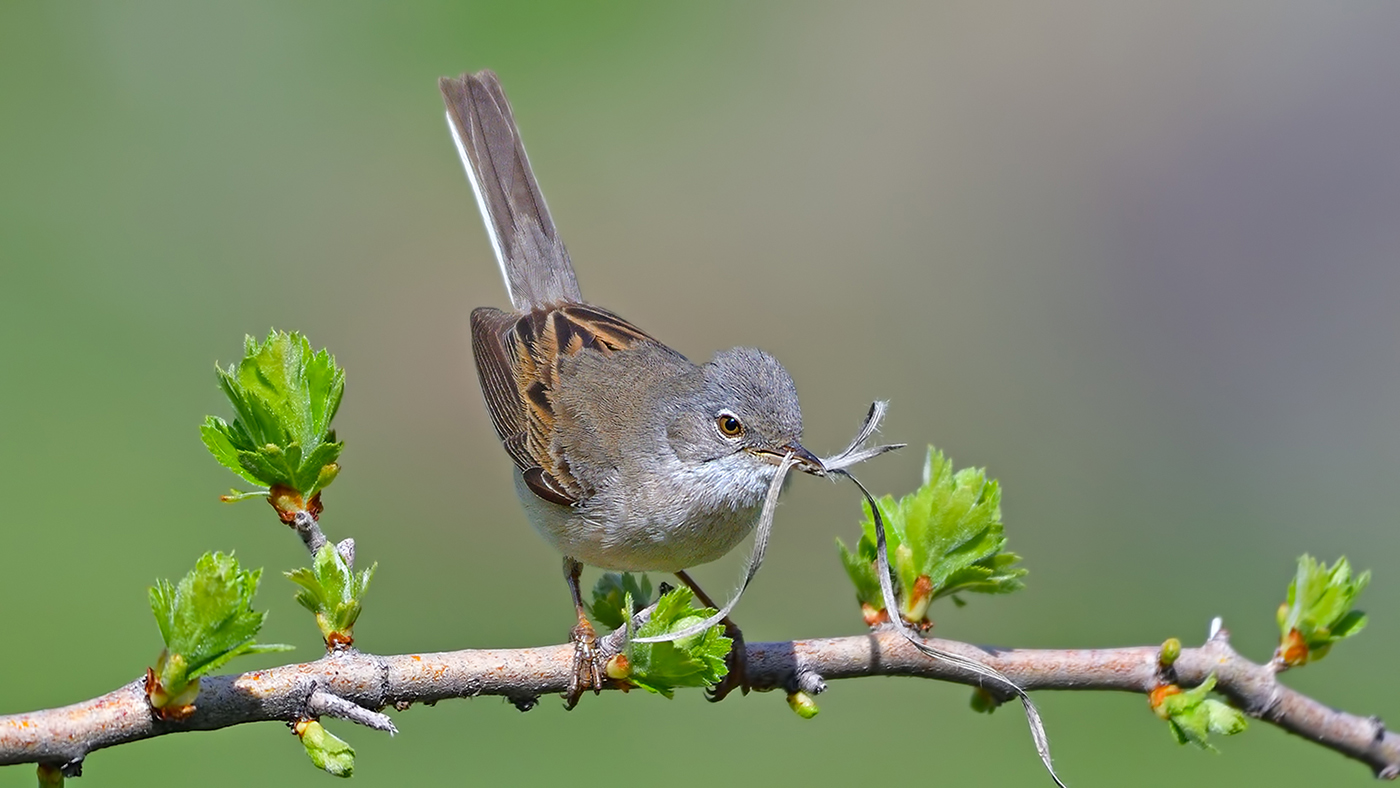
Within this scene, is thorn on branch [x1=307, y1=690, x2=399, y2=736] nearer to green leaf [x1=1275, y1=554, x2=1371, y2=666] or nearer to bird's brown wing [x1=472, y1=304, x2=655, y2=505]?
bird's brown wing [x1=472, y1=304, x2=655, y2=505]

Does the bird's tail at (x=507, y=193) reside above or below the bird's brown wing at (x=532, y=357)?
above

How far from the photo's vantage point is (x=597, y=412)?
466 cm

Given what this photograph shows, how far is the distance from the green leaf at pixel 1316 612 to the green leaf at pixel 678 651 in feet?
5.39

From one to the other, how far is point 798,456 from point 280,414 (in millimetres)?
1666

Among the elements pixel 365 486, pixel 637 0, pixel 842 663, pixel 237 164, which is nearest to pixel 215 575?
pixel 842 663

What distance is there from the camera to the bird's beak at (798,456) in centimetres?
359

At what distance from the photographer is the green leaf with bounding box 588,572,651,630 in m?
3.13

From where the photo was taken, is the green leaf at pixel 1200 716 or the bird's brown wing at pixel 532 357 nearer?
the green leaf at pixel 1200 716

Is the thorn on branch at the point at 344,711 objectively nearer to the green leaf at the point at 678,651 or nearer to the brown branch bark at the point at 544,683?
the brown branch bark at the point at 544,683

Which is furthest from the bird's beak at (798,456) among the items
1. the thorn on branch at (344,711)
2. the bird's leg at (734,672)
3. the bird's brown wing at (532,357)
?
the thorn on branch at (344,711)

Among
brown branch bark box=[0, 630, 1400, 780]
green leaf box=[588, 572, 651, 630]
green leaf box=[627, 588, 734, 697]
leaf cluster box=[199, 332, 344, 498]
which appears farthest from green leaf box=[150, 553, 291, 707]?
green leaf box=[588, 572, 651, 630]

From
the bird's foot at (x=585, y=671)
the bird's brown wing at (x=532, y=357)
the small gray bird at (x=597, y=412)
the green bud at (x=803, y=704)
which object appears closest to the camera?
the bird's foot at (x=585, y=671)

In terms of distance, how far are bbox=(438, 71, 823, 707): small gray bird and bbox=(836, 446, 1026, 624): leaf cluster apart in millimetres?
499

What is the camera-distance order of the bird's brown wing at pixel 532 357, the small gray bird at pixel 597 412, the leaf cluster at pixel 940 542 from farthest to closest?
the bird's brown wing at pixel 532 357 → the small gray bird at pixel 597 412 → the leaf cluster at pixel 940 542
